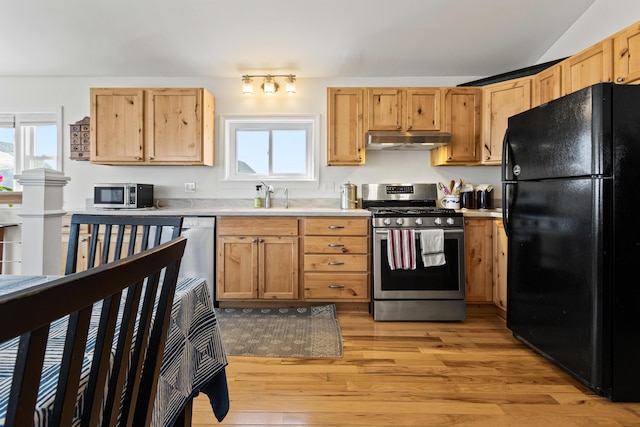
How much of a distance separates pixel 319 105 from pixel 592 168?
2.66 meters

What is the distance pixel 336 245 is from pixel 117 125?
8.03 ft

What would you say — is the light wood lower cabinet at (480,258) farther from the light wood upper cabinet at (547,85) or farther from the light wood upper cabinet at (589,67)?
the light wood upper cabinet at (589,67)

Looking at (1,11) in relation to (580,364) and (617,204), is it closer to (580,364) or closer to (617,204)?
(617,204)

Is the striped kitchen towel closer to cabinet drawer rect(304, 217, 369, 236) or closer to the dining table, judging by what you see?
cabinet drawer rect(304, 217, 369, 236)

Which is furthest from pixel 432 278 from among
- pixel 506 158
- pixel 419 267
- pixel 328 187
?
pixel 328 187

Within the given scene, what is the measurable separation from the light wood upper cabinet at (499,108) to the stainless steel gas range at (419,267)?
0.86 m

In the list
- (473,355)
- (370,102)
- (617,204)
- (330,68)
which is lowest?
(473,355)

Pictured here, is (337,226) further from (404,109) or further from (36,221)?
(36,221)

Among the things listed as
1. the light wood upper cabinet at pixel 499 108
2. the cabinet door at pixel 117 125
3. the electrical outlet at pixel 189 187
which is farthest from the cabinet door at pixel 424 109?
the cabinet door at pixel 117 125

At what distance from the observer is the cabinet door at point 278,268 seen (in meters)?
3.30

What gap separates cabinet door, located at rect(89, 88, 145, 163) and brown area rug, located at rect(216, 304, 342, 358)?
181cm

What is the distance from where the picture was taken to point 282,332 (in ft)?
9.16

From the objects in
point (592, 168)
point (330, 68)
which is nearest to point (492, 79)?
point (330, 68)

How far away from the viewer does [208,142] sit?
375 centimetres
